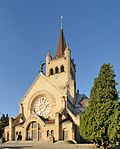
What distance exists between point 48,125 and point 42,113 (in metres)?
6.17

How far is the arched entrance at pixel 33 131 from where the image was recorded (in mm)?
53525

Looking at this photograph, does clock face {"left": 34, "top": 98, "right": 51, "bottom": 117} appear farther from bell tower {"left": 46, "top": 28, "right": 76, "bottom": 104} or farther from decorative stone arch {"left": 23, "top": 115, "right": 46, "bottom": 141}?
bell tower {"left": 46, "top": 28, "right": 76, "bottom": 104}

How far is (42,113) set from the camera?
192 ft

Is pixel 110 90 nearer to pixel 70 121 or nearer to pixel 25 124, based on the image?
pixel 70 121

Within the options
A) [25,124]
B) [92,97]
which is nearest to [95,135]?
[92,97]

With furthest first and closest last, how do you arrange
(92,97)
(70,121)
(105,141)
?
(70,121)
(92,97)
(105,141)

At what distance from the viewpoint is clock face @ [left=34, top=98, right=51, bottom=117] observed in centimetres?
5803

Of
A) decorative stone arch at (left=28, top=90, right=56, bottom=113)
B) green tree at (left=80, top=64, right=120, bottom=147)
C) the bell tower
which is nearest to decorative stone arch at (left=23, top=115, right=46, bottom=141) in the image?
decorative stone arch at (left=28, top=90, right=56, bottom=113)

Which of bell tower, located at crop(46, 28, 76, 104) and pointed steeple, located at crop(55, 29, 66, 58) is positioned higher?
pointed steeple, located at crop(55, 29, 66, 58)

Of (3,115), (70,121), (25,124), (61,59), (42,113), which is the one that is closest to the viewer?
(70,121)

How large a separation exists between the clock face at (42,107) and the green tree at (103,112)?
804 inches

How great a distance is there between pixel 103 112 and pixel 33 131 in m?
21.4

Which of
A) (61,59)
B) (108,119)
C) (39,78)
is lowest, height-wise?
(108,119)

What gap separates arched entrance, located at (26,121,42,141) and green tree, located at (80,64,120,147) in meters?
17.1
